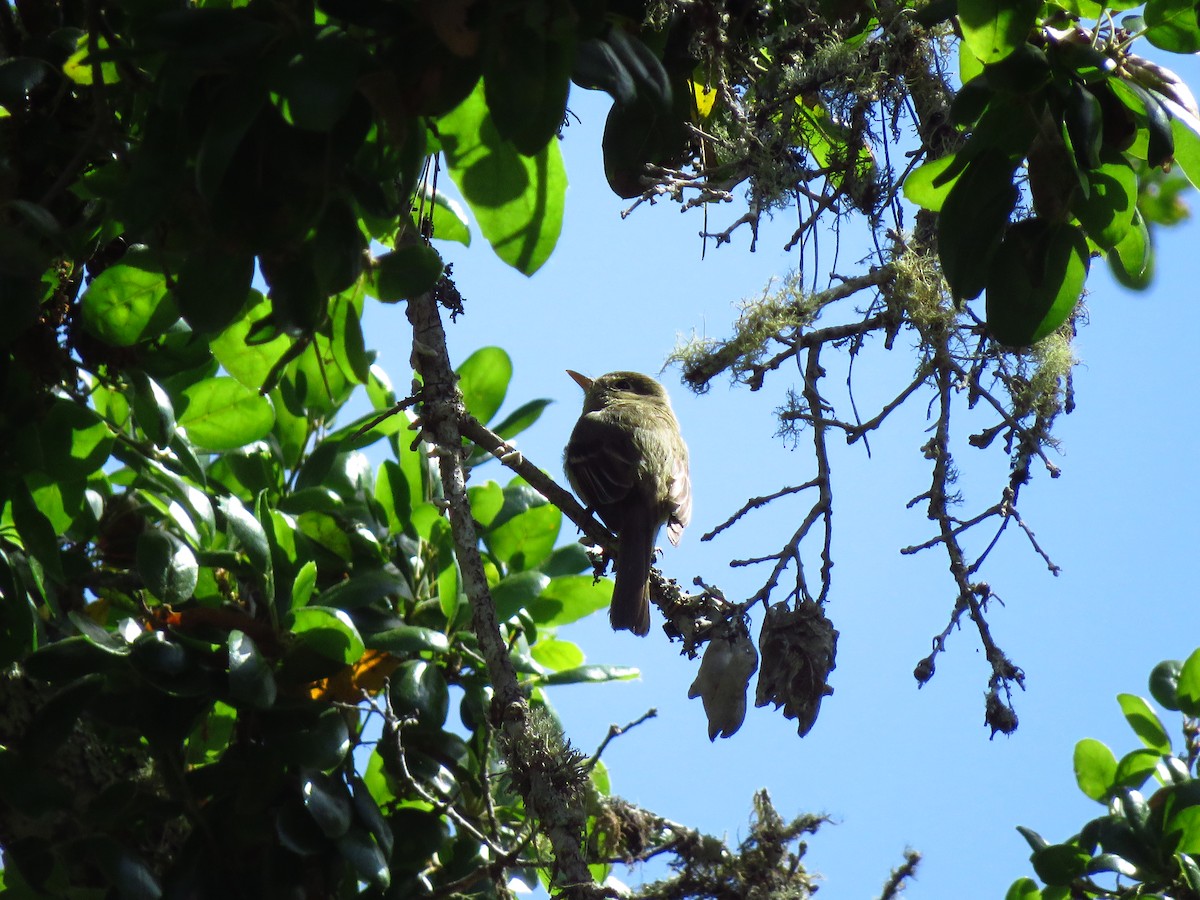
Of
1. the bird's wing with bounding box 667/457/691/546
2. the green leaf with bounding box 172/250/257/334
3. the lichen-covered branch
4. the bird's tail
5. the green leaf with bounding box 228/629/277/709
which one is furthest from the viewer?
the bird's wing with bounding box 667/457/691/546

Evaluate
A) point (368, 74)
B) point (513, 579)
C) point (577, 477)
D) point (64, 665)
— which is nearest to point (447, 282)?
point (513, 579)

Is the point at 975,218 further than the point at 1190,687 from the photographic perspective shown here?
No

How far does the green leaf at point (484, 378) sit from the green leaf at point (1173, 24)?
222cm

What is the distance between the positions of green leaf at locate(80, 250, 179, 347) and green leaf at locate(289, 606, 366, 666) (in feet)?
2.52

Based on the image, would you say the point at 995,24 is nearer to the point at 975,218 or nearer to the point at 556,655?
the point at 975,218

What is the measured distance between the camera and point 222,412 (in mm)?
3004

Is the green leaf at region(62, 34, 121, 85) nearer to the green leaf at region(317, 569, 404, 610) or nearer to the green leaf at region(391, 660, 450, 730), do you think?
the green leaf at region(317, 569, 404, 610)


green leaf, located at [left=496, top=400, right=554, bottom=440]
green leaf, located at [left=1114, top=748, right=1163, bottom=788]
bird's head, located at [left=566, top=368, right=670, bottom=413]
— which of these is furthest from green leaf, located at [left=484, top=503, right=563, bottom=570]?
bird's head, located at [left=566, top=368, right=670, bottom=413]

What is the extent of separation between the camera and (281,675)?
2.77m

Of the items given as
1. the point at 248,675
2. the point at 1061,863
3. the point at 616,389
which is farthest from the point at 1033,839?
the point at 616,389

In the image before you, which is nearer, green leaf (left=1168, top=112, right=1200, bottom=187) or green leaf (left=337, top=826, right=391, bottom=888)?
green leaf (left=1168, top=112, right=1200, bottom=187)

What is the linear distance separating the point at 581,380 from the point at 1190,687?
498 cm

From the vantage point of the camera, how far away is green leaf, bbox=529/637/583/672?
392cm

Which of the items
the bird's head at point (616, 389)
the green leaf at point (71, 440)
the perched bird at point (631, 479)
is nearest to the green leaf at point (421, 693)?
the green leaf at point (71, 440)
